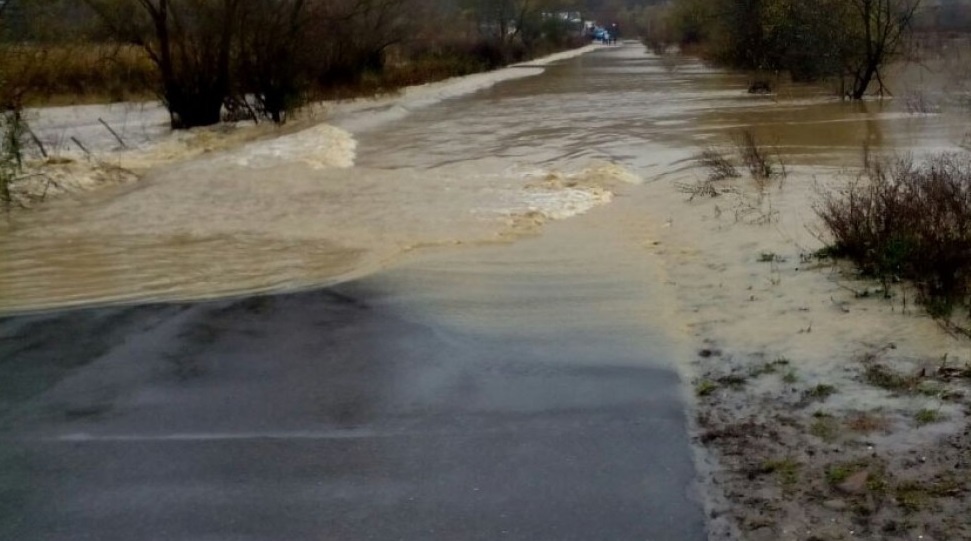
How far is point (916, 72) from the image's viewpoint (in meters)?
37.7

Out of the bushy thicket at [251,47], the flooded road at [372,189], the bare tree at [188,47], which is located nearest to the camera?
the flooded road at [372,189]

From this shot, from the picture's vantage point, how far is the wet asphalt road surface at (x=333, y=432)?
209 inches

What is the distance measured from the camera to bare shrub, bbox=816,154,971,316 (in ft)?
26.5

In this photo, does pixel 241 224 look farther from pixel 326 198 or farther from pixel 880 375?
pixel 880 375

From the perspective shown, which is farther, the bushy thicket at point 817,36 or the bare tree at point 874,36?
the bushy thicket at point 817,36

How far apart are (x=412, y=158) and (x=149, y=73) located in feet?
50.0

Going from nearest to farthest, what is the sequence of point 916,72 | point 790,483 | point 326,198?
point 790,483, point 326,198, point 916,72

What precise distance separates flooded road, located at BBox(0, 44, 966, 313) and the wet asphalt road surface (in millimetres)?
2105

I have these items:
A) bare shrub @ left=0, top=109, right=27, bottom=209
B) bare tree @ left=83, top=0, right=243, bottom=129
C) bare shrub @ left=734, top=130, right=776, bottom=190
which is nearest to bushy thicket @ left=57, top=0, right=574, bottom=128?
bare tree @ left=83, top=0, right=243, bottom=129

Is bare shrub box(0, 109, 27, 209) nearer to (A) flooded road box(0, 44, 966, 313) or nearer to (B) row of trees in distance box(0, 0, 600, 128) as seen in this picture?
(A) flooded road box(0, 44, 966, 313)

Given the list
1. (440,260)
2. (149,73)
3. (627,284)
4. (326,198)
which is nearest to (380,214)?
(326,198)

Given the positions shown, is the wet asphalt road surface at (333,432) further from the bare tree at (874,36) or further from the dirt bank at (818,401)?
the bare tree at (874,36)

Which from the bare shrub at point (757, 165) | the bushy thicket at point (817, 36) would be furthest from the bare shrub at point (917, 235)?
the bushy thicket at point (817, 36)

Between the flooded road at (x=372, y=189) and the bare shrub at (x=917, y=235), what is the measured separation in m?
4.44
